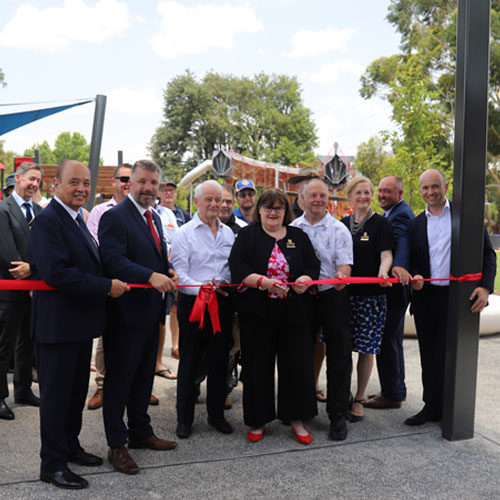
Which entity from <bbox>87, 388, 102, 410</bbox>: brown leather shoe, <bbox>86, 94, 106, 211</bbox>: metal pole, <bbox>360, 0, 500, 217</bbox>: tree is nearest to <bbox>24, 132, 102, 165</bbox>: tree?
<bbox>360, 0, 500, 217</bbox>: tree

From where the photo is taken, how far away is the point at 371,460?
3699 millimetres

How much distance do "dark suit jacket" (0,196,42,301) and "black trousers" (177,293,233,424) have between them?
1.60 metres

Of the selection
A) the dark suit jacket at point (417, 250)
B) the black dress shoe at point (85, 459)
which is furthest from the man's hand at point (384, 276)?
the black dress shoe at point (85, 459)

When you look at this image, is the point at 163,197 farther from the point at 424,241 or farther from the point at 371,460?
the point at 371,460

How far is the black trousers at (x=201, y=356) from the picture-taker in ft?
13.7

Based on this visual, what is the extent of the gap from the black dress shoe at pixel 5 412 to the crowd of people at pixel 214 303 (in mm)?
13

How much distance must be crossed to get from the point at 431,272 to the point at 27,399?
3846mm

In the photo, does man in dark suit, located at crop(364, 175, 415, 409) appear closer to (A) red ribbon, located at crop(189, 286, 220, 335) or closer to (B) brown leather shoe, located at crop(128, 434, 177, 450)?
(A) red ribbon, located at crop(189, 286, 220, 335)

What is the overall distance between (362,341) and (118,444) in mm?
2182

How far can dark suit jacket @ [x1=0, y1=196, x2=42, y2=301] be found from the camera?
15.0ft

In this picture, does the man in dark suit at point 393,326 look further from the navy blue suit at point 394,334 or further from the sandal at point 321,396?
the sandal at point 321,396

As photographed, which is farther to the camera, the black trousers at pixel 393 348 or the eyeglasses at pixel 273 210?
the black trousers at pixel 393 348

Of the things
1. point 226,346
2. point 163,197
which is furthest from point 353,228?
point 163,197

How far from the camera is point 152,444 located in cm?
385
